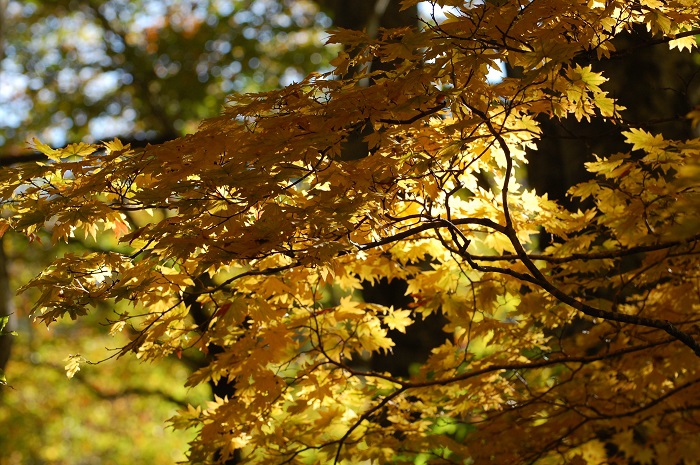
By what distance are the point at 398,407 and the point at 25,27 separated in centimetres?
1259

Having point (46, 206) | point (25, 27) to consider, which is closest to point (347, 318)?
point (46, 206)

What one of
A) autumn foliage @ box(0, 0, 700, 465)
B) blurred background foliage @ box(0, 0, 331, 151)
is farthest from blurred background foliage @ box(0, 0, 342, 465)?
autumn foliage @ box(0, 0, 700, 465)

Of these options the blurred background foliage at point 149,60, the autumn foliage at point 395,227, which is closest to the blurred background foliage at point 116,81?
the blurred background foliage at point 149,60

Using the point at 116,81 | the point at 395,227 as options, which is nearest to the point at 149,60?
the point at 116,81

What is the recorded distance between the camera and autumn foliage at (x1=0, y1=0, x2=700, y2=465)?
2.20m

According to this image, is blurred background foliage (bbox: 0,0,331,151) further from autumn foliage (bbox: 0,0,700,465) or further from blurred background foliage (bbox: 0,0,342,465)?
autumn foliage (bbox: 0,0,700,465)

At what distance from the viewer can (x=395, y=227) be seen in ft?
8.80

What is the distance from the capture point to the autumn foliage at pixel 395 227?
7.22ft

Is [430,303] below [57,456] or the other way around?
below

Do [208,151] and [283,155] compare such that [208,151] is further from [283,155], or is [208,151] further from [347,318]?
[347,318]

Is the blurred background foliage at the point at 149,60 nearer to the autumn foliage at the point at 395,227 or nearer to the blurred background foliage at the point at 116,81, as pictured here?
the blurred background foliage at the point at 116,81

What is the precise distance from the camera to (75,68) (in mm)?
12188

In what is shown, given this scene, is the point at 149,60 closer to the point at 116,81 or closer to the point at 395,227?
the point at 116,81

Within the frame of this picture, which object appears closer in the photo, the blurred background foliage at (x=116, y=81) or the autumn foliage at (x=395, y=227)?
the autumn foliage at (x=395, y=227)
